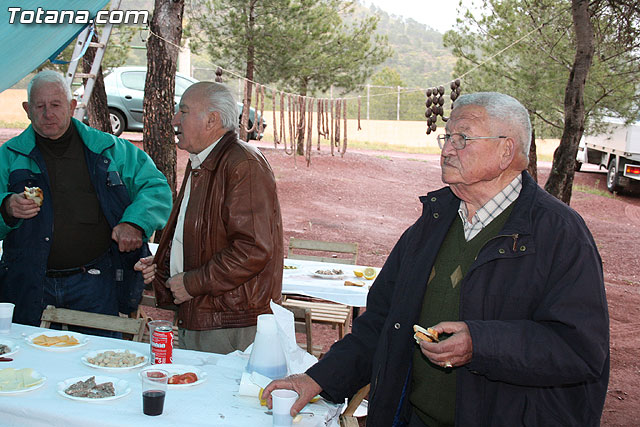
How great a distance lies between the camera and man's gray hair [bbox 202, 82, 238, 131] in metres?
2.98

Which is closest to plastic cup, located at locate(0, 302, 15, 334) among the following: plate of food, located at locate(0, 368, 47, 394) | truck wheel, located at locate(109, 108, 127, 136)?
plate of food, located at locate(0, 368, 47, 394)

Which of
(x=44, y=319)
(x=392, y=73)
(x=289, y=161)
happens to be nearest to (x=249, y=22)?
Answer: (x=289, y=161)

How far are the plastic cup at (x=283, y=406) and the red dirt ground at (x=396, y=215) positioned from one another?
10.8 ft

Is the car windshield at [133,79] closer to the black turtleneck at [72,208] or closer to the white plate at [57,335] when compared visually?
the black turtleneck at [72,208]

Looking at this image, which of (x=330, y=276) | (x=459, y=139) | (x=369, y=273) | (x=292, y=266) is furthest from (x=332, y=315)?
(x=459, y=139)

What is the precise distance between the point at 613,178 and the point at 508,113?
15801mm

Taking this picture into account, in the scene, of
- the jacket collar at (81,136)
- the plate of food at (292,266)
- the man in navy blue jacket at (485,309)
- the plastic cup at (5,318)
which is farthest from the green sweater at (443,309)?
the plate of food at (292,266)

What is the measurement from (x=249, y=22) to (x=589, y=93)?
25.5 feet

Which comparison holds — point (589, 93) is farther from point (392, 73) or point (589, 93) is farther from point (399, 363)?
point (392, 73)

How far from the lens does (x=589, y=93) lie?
12.2 metres

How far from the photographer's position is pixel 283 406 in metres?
1.99

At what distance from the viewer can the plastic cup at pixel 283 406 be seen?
199 centimetres

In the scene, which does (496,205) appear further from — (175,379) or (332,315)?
(332,315)
